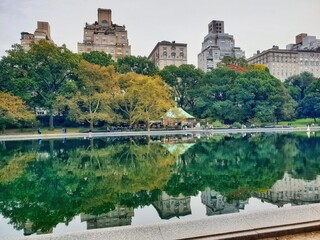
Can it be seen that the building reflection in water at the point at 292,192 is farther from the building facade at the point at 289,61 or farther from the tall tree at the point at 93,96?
the building facade at the point at 289,61

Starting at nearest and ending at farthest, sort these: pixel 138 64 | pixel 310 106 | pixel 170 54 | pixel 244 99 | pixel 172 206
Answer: pixel 172 206 → pixel 244 99 → pixel 138 64 → pixel 310 106 → pixel 170 54

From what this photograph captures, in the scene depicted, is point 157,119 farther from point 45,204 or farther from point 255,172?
point 45,204

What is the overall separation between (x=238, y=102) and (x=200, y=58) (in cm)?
6118

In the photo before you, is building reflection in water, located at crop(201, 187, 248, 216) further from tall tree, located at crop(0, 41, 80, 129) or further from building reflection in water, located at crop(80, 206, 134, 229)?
tall tree, located at crop(0, 41, 80, 129)

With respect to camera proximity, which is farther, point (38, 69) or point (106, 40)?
point (106, 40)

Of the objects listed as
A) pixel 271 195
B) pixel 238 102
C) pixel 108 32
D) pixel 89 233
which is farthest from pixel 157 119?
pixel 108 32

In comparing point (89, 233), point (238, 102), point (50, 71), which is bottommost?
point (89, 233)

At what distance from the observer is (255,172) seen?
433 inches

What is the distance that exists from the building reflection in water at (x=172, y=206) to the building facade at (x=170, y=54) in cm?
8016

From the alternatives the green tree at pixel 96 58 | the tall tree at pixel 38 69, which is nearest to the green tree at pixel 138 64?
the green tree at pixel 96 58

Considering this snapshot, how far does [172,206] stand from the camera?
285 inches

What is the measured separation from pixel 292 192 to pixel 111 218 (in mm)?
5651

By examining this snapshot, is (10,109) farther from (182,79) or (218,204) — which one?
(218,204)

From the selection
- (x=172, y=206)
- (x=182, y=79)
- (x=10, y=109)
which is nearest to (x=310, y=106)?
(x=182, y=79)
